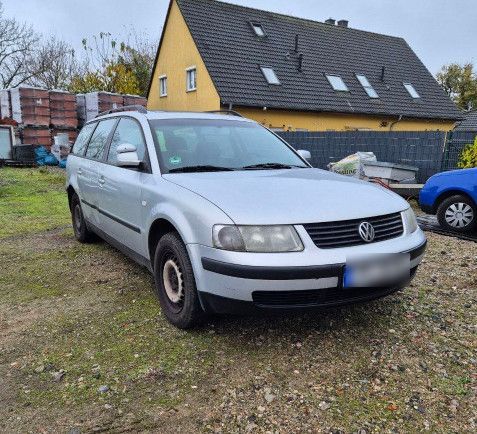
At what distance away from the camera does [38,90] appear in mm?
18844

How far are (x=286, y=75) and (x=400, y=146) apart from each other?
35.3ft

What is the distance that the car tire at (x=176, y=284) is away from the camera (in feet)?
9.51

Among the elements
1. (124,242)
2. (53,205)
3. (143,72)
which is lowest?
(53,205)

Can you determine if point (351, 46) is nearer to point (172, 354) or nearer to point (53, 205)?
point (53, 205)

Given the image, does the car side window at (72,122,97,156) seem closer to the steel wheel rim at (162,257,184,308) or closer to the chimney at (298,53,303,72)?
the steel wheel rim at (162,257,184,308)

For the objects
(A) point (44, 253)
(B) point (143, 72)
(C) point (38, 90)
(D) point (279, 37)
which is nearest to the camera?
(A) point (44, 253)

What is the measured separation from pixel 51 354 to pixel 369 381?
209 centimetres

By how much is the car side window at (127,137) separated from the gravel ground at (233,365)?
1.28 m

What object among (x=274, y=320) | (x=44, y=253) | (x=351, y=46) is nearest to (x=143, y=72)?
(x=351, y=46)

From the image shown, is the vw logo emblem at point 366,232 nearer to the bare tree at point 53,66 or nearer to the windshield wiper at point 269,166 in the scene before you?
the windshield wiper at point 269,166

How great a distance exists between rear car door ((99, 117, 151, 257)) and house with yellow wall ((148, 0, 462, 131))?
1344 cm

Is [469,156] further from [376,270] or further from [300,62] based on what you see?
[300,62]

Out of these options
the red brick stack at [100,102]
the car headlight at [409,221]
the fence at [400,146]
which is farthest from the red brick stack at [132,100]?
the car headlight at [409,221]

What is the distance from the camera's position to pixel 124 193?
12.6 feet
